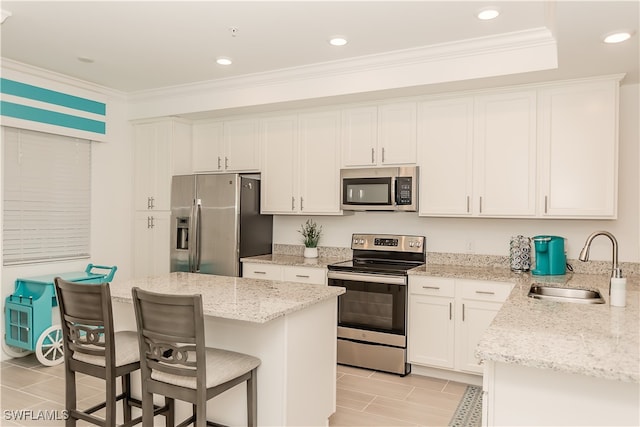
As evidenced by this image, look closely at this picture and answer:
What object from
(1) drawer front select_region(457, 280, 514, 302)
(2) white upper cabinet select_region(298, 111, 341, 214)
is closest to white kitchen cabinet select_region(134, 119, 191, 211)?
(2) white upper cabinet select_region(298, 111, 341, 214)

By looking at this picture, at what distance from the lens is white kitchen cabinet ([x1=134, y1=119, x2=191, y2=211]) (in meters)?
4.77

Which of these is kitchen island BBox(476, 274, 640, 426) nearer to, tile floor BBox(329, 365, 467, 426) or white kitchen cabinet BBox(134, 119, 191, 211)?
tile floor BBox(329, 365, 467, 426)

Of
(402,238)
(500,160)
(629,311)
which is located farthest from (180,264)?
(629,311)

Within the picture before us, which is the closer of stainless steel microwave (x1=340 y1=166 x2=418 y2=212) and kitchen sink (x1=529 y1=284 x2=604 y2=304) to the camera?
kitchen sink (x1=529 y1=284 x2=604 y2=304)

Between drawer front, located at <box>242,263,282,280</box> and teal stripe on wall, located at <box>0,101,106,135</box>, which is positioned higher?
teal stripe on wall, located at <box>0,101,106,135</box>

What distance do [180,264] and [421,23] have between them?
10.3 ft

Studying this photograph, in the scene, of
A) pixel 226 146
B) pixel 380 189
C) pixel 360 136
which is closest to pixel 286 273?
pixel 380 189

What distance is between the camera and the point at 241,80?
13.9 ft

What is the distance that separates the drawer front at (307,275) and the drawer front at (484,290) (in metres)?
1.17

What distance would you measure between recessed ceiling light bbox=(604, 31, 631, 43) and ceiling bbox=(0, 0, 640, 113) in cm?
5

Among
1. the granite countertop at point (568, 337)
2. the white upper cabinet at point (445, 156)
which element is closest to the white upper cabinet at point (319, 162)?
the white upper cabinet at point (445, 156)

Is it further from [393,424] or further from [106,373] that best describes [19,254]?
[393,424]

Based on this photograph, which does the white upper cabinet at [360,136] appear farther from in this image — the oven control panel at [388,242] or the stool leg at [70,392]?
the stool leg at [70,392]

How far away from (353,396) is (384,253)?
4.65 feet
